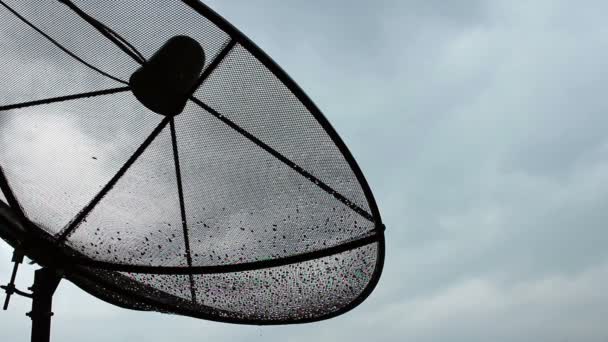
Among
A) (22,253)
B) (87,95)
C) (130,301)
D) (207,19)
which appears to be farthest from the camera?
(130,301)

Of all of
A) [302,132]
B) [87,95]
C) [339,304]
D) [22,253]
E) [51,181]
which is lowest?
[339,304]

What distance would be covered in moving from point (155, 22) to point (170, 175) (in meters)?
1.55

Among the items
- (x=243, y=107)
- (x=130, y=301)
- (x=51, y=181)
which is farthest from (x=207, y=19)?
(x=130, y=301)

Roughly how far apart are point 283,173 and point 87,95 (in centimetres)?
163

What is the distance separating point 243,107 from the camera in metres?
4.36

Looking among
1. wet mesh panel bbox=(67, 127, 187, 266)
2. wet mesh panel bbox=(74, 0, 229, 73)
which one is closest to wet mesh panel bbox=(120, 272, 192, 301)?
A: wet mesh panel bbox=(67, 127, 187, 266)

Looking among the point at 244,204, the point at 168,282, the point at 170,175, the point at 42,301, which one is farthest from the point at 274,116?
the point at 42,301

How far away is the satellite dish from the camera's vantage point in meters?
4.02

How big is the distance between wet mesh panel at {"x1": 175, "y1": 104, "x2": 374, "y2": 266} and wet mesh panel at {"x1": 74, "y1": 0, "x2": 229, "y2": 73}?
0.75m

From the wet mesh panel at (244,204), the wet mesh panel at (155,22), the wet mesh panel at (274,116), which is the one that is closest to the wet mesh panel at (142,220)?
the wet mesh panel at (244,204)

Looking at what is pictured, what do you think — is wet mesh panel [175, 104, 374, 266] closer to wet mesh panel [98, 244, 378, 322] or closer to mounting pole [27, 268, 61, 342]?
wet mesh panel [98, 244, 378, 322]

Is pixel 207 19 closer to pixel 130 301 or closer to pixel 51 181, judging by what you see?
pixel 51 181

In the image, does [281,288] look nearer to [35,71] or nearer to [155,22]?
[155,22]

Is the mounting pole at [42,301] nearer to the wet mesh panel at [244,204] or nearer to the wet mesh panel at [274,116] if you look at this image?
the wet mesh panel at [244,204]
